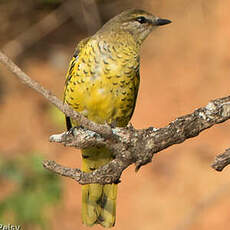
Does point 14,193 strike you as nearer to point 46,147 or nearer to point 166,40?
point 46,147

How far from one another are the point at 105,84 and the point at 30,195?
135 cm

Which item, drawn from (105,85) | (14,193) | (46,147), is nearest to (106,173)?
(105,85)

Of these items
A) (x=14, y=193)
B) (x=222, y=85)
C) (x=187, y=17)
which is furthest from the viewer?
(x=187, y=17)

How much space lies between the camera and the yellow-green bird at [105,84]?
3434 millimetres

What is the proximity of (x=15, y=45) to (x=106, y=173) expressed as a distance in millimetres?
4611

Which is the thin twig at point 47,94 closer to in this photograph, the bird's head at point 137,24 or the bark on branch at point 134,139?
the bark on branch at point 134,139

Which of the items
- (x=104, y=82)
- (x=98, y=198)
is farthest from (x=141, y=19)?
(x=98, y=198)

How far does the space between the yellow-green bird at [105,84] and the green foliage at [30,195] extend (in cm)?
68

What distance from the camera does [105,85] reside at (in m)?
3.41

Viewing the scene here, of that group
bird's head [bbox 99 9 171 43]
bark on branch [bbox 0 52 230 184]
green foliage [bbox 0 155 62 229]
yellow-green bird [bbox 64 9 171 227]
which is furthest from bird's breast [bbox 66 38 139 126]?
green foliage [bbox 0 155 62 229]

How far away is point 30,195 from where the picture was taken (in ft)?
14.4

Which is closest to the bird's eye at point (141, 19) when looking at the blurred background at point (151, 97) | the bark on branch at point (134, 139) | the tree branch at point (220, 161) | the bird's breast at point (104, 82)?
the bird's breast at point (104, 82)

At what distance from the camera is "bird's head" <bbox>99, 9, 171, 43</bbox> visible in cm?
378

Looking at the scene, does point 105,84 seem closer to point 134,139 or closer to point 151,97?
point 134,139
